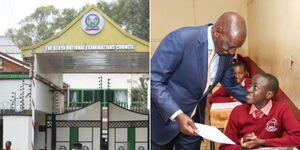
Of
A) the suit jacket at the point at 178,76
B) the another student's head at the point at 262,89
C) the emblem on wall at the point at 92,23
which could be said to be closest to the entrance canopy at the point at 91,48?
the emblem on wall at the point at 92,23

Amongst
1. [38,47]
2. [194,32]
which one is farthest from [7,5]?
[194,32]

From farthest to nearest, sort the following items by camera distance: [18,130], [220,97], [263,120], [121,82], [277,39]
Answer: [220,97]
[277,39]
[263,120]
[121,82]
[18,130]

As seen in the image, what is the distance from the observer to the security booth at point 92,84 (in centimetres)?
183

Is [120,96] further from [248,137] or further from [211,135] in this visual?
[248,137]

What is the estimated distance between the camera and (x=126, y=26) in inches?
74.1

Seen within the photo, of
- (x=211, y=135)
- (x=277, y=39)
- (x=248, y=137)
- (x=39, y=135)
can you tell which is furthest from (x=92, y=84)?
(x=277, y=39)

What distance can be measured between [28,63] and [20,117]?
0.63 feet

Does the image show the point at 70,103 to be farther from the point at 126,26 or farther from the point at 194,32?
the point at 194,32

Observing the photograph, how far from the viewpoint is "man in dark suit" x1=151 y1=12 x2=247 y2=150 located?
194 centimetres

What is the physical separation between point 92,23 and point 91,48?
0.09 metres

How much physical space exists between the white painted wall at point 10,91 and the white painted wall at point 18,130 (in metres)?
0.04

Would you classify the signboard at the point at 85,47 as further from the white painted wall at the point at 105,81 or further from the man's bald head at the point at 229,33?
the man's bald head at the point at 229,33

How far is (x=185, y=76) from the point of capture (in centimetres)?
203

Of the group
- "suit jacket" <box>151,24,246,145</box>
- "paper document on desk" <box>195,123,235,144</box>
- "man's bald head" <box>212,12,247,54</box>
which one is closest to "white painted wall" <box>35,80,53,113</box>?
"suit jacket" <box>151,24,246,145</box>
